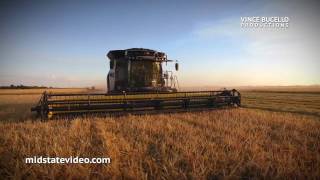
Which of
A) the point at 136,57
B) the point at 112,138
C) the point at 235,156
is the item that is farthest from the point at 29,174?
the point at 136,57

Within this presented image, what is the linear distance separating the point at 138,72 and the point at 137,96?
263cm

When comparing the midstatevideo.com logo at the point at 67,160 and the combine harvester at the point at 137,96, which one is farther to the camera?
the combine harvester at the point at 137,96

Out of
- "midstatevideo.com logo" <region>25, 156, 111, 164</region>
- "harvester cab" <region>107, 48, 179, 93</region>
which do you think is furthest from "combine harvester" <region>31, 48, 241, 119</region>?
"midstatevideo.com logo" <region>25, 156, 111, 164</region>

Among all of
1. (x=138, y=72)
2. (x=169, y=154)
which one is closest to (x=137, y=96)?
(x=138, y=72)

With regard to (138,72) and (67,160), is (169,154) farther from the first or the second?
(138,72)

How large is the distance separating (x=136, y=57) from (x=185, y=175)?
9.58 m

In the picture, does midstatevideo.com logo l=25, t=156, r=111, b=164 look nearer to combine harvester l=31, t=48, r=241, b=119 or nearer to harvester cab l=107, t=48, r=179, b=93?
combine harvester l=31, t=48, r=241, b=119

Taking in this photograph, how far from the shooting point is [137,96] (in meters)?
9.91

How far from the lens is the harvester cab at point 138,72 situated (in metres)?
12.0

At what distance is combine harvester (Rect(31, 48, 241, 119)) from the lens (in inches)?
307

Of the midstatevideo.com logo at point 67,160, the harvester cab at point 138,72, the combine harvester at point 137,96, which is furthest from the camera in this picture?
the harvester cab at point 138,72

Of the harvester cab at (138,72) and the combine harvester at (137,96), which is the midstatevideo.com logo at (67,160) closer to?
the combine harvester at (137,96)

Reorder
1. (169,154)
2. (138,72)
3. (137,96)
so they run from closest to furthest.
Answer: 1. (169,154)
2. (137,96)
3. (138,72)

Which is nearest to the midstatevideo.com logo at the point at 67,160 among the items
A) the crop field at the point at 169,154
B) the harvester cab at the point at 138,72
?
the crop field at the point at 169,154
